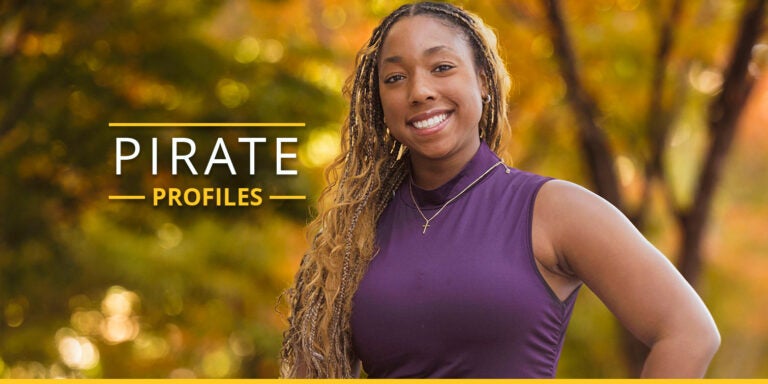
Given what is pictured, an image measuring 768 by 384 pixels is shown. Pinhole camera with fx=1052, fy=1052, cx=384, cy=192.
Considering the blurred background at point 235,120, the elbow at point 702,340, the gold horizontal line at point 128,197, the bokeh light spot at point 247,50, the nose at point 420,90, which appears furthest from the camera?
the bokeh light spot at point 247,50

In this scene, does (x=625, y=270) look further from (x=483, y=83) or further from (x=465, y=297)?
(x=483, y=83)

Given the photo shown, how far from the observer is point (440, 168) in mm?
2531

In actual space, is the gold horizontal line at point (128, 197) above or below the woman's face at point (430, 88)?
above

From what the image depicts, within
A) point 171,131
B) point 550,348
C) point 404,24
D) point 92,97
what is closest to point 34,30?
point 92,97

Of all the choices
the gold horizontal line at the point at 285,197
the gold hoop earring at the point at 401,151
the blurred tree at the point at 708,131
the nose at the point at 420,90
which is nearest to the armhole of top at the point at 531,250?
the nose at the point at 420,90

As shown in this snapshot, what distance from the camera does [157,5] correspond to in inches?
329

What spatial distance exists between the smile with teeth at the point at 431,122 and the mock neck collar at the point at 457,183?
0.15 metres

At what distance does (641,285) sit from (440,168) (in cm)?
59

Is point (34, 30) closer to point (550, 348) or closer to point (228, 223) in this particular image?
point (228, 223)

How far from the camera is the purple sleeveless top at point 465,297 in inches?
86.3

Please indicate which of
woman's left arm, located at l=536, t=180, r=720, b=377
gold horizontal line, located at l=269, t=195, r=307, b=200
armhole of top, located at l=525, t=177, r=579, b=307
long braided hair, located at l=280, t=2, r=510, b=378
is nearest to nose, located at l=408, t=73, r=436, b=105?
long braided hair, located at l=280, t=2, r=510, b=378

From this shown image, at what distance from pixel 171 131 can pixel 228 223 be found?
94cm

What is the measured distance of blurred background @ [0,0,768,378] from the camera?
6.63 m

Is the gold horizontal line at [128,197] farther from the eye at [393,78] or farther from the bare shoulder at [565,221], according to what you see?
the bare shoulder at [565,221]
